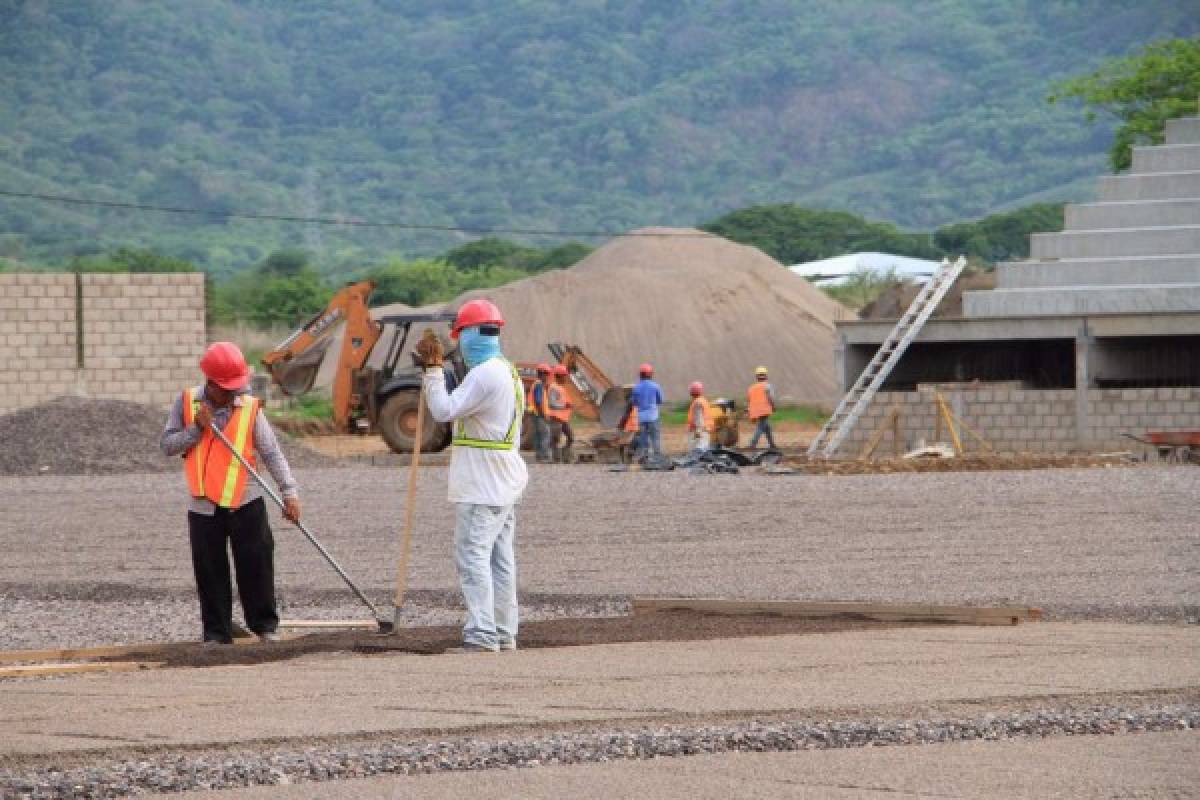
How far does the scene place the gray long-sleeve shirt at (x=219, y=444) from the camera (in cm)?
1303

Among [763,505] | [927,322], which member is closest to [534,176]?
[927,322]

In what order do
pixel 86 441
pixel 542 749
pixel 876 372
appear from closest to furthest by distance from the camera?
pixel 542 749
pixel 86 441
pixel 876 372

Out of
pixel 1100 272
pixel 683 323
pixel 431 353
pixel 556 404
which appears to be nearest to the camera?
pixel 431 353

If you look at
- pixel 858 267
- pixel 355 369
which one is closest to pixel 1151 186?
pixel 355 369

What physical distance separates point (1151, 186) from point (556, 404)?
11.6 m

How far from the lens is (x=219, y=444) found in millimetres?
13102

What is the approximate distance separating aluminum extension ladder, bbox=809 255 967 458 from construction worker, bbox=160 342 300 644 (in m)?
23.3

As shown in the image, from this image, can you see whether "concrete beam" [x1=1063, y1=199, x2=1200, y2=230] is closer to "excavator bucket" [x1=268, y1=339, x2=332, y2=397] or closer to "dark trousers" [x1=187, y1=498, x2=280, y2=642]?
"excavator bucket" [x1=268, y1=339, x2=332, y2=397]

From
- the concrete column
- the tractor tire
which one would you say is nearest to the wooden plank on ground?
the concrete column

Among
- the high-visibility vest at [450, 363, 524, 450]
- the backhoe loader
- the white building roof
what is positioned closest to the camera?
the high-visibility vest at [450, 363, 524, 450]

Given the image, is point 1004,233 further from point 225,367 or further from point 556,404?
point 225,367

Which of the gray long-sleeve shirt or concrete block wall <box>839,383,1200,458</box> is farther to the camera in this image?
concrete block wall <box>839,383,1200,458</box>

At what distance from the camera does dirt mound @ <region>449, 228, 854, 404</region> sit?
2581 inches

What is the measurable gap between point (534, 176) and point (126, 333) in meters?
154
